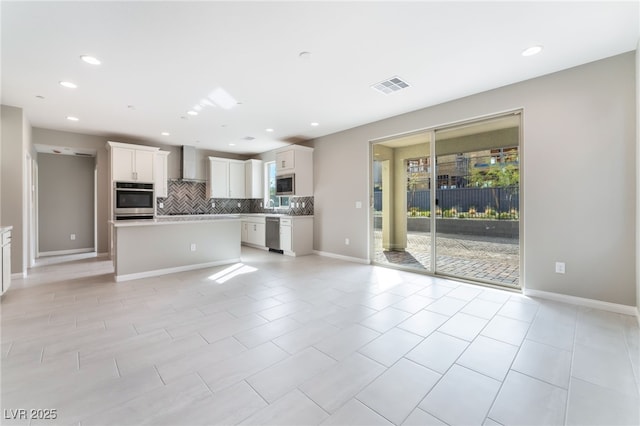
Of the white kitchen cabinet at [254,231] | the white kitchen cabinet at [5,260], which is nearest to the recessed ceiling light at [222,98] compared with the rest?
the white kitchen cabinet at [5,260]

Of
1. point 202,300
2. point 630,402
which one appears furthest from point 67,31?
point 630,402

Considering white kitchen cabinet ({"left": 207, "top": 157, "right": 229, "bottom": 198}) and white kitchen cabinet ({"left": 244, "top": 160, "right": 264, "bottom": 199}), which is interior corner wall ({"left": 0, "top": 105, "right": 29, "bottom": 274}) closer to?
white kitchen cabinet ({"left": 207, "top": 157, "right": 229, "bottom": 198})

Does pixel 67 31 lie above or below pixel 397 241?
above

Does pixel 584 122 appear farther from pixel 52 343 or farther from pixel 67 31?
pixel 52 343

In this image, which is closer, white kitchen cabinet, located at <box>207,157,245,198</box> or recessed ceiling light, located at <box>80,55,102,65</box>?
recessed ceiling light, located at <box>80,55,102,65</box>

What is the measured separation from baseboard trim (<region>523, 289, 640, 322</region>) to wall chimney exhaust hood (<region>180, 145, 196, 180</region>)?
7176 mm

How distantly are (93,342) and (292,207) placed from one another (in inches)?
194

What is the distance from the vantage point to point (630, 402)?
1.56 metres

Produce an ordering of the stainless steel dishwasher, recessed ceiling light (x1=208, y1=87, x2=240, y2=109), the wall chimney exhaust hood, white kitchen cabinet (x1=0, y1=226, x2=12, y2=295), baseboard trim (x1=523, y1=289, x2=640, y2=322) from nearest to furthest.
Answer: baseboard trim (x1=523, y1=289, x2=640, y2=322) → white kitchen cabinet (x1=0, y1=226, x2=12, y2=295) → recessed ceiling light (x1=208, y1=87, x2=240, y2=109) → the stainless steel dishwasher → the wall chimney exhaust hood

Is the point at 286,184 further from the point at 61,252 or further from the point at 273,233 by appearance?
the point at 61,252

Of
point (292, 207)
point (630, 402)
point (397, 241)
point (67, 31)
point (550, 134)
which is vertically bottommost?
point (630, 402)

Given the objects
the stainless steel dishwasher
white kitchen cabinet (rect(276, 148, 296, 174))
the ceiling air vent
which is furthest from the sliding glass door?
the stainless steel dishwasher

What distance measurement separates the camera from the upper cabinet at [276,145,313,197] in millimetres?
6051

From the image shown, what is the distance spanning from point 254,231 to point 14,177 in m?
4.38
